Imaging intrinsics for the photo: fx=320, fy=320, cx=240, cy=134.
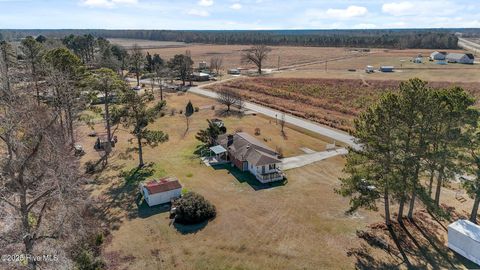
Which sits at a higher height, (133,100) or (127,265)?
(133,100)

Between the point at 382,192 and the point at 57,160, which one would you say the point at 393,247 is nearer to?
the point at 382,192

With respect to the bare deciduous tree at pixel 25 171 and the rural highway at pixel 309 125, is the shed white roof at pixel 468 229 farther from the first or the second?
the bare deciduous tree at pixel 25 171

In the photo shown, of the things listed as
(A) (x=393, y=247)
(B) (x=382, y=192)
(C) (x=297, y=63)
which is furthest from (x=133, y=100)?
(C) (x=297, y=63)

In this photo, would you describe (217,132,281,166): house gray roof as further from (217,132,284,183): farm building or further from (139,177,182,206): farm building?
(139,177,182,206): farm building

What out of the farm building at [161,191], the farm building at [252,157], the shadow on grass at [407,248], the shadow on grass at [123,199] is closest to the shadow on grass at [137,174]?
the shadow on grass at [123,199]

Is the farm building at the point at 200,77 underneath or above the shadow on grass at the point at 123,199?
above
